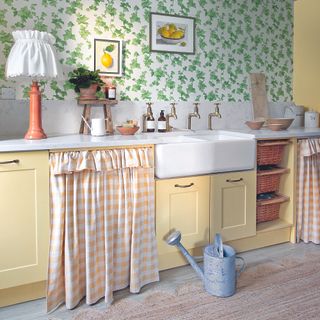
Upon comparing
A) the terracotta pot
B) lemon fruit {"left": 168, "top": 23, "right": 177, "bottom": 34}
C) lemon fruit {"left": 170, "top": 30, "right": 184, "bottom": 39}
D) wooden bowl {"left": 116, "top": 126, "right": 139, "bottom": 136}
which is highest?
lemon fruit {"left": 168, "top": 23, "right": 177, "bottom": 34}

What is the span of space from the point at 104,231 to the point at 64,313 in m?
0.50

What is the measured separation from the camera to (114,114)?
3.14m

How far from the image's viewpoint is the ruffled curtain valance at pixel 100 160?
2.24m

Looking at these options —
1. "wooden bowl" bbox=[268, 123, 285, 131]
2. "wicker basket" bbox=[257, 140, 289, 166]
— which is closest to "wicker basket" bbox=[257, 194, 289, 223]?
"wicker basket" bbox=[257, 140, 289, 166]

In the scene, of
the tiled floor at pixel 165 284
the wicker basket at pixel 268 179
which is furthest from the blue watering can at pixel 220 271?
the wicker basket at pixel 268 179

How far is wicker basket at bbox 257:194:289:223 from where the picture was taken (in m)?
3.21

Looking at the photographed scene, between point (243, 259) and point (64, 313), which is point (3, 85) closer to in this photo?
point (64, 313)

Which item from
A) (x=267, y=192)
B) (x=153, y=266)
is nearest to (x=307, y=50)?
(x=267, y=192)

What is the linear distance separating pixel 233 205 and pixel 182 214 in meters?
0.44

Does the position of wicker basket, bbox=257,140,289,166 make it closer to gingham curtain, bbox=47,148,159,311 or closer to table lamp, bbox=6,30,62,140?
gingham curtain, bbox=47,148,159,311

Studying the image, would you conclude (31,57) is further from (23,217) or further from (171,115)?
(171,115)

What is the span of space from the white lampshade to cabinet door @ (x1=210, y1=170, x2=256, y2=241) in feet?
4.32

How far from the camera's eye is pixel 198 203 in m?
2.77

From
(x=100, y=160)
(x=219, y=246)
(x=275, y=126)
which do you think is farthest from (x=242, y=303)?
(x=275, y=126)
